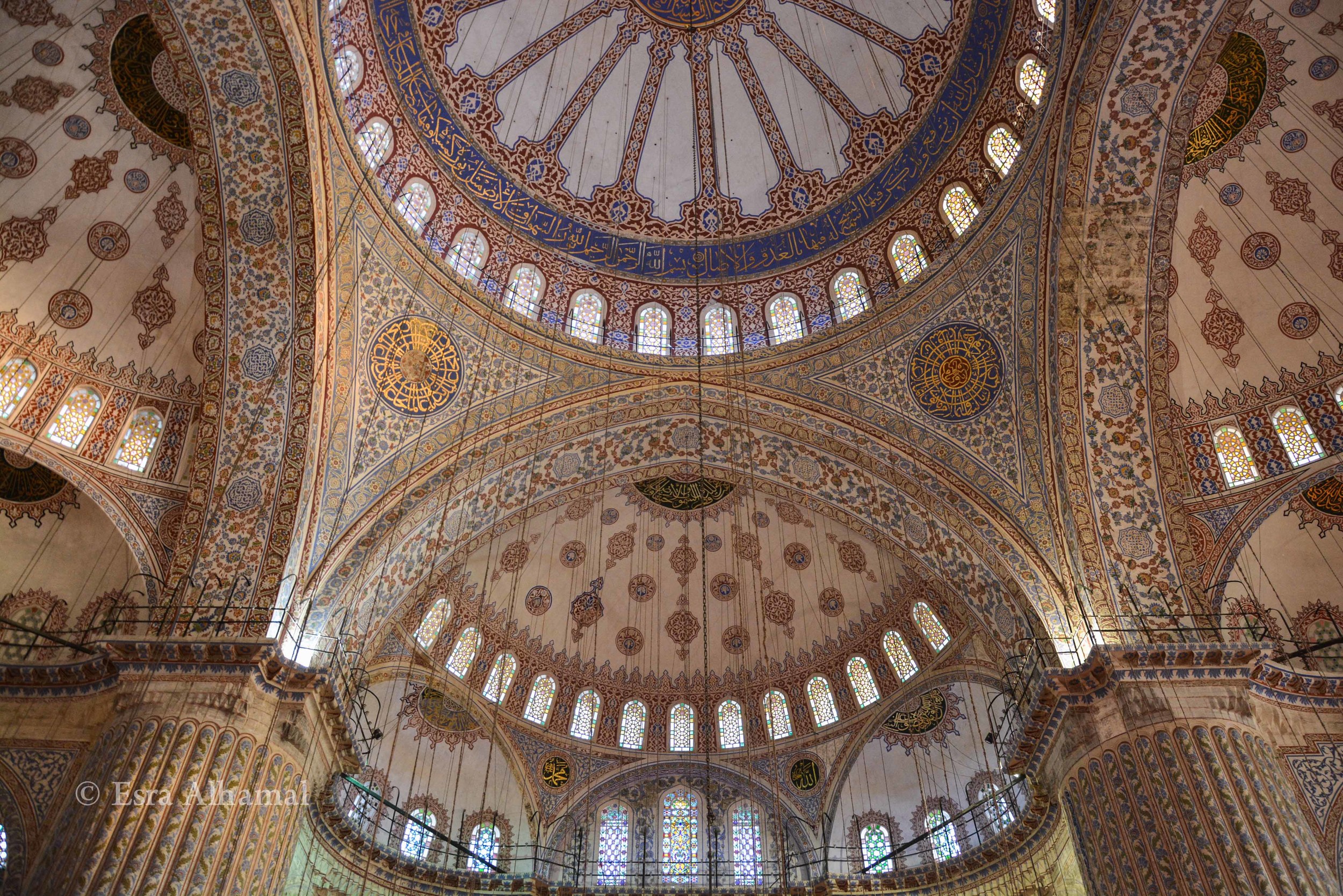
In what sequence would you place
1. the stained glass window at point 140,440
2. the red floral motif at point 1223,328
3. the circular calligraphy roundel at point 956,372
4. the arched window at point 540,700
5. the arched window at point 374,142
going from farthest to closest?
the arched window at point 540,700, the circular calligraphy roundel at point 956,372, the arched window at point 374,142, the red floral motif at point 1223,328, the stained glass window at point 140,440

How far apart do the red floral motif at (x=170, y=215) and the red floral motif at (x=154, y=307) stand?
37 centimetres

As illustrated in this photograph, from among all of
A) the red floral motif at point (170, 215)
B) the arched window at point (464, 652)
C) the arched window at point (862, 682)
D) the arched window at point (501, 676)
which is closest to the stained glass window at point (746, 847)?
the arched window at point (862, 682)

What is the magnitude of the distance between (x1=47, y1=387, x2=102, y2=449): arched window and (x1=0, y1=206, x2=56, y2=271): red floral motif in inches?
58.9

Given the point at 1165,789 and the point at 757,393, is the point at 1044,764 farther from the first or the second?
the point at 757,393

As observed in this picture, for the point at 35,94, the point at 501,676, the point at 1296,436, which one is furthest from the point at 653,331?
the point at 1296,436

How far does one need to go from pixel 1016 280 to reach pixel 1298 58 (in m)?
3.44

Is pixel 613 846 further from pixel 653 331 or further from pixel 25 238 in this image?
pixel 25 238

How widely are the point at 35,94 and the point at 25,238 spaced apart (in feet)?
4.95

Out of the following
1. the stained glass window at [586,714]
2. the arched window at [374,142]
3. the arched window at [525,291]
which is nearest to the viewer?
the arched window at [374,142]

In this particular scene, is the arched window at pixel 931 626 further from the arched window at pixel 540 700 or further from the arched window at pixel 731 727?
the arched window at pixel 540 700

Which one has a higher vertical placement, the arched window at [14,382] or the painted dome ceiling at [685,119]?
the painted dome ceiling at [685,119]

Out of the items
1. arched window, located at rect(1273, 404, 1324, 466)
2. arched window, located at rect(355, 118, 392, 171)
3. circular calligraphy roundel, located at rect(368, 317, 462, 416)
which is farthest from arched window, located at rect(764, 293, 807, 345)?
arched window, located at rect(1273, 404, 1324, 466)

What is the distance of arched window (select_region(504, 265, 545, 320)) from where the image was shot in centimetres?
1235

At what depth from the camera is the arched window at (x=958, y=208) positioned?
38.1 feet
